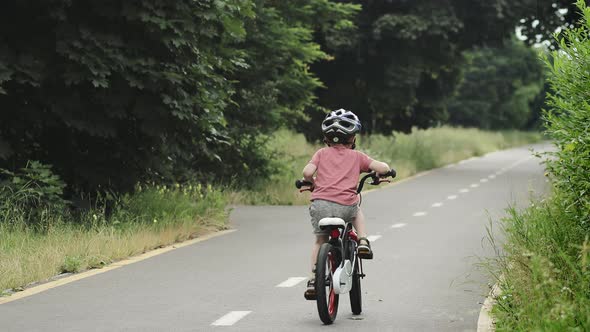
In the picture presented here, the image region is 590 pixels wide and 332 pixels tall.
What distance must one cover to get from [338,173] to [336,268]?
76 centimetres

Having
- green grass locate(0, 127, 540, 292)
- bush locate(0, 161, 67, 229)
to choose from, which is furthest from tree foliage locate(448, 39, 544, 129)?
bush locate(0, 161, 67, 229)

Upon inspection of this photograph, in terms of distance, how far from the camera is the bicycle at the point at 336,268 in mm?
8203

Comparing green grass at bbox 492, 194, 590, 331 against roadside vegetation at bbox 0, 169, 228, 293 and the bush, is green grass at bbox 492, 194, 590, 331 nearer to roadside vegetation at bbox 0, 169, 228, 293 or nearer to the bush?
roadside vegetation at bbox 0, 169, 228, 293

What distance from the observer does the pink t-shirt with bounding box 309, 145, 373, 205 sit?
344 inches

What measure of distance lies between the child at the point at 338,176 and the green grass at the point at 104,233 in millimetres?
3060

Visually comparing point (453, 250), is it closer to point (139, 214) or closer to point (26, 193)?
point (139, 214)

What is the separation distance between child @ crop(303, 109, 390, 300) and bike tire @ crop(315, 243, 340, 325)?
253 mm

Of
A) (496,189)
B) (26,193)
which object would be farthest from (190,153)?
(496,189)

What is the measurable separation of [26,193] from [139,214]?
1827 millimetres

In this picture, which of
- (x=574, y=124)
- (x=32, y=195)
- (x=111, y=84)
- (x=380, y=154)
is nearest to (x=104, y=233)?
(x=32, y=195)

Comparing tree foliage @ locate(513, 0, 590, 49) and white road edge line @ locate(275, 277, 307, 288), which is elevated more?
tree foliage @ locate(513, 0, 590, 49)

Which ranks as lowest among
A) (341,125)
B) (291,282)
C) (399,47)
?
(291,282)

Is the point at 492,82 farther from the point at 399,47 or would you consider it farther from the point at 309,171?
the point at 309,171

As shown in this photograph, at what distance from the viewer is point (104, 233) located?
529 inches
